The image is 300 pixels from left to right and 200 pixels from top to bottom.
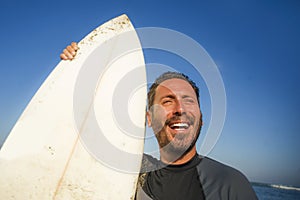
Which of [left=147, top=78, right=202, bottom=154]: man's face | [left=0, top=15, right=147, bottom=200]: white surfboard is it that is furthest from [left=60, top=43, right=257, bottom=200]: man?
[left=0, top=15, right=147, bottom=200]: white surfboard

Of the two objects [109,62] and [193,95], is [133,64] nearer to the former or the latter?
[109,62]

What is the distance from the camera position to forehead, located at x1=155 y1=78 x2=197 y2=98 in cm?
312

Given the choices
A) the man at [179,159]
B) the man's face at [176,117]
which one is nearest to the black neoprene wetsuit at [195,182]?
the man at [179,159]

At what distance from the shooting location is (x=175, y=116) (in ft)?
9.87

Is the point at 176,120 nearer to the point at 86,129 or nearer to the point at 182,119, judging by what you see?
the point at 182,119

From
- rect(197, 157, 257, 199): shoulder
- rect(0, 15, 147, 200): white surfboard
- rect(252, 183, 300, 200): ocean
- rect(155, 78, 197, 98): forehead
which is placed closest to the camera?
rect(197, 157, 257, 199): shoulder

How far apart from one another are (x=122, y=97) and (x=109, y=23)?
3.34 ft

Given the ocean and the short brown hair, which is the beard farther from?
the ocean

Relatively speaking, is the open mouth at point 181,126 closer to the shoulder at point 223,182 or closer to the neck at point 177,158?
the neck at point 177,158

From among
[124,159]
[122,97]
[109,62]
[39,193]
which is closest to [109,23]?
[109,62]

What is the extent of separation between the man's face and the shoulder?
15.9 inches

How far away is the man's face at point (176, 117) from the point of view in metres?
2.93

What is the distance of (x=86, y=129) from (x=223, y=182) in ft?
4.64

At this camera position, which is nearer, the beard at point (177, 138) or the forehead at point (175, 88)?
the beard at point (177, 138)
